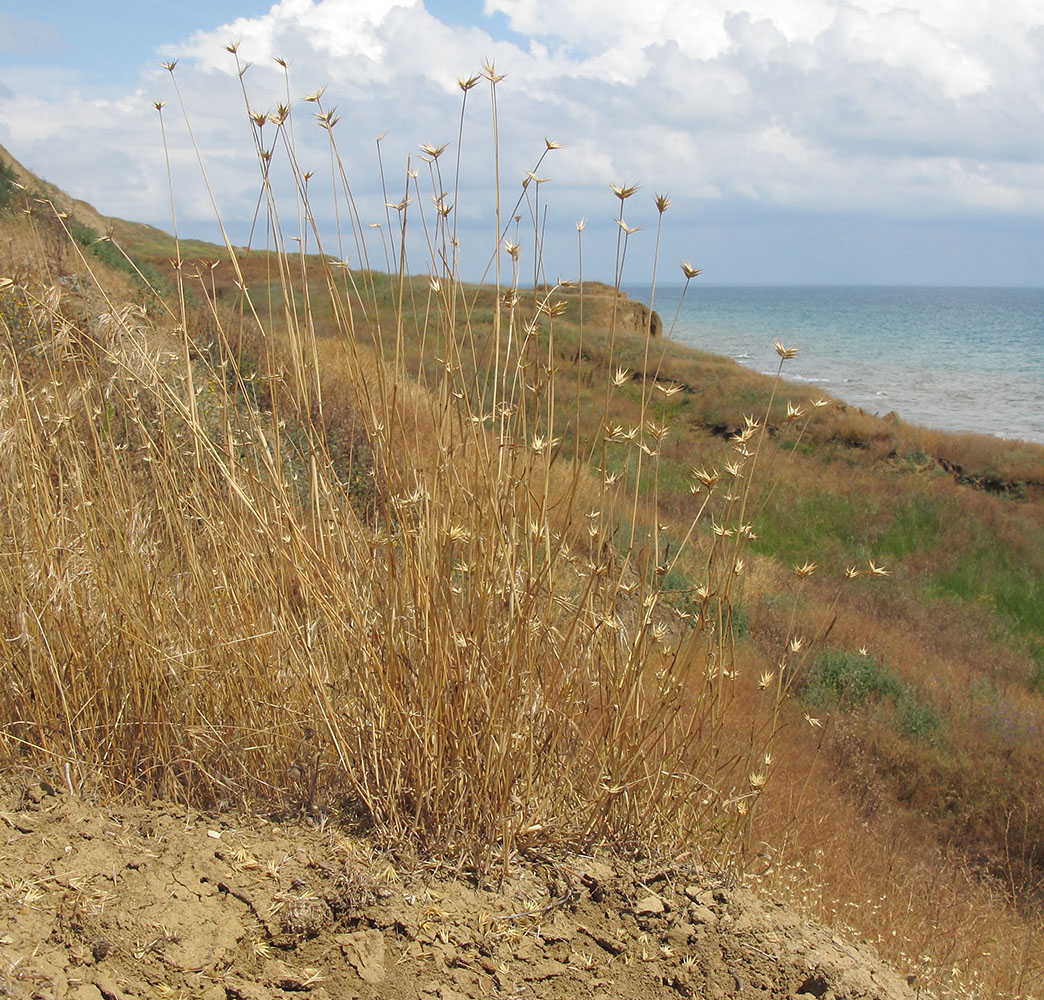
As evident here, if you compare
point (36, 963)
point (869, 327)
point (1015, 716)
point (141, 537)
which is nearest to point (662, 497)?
point (1015, 716)

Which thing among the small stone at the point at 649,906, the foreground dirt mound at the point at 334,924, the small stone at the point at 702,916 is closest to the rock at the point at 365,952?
the foreground dirt mound at the point at 334,924

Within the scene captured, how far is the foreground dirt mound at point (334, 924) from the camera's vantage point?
5.26 feet

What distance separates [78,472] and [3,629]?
0.47 m

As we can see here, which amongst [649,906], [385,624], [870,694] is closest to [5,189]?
[870,694]

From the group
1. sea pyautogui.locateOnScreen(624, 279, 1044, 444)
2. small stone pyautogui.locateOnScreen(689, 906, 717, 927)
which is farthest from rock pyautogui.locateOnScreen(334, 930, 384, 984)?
sea pyautogui.locateOnScreen(624, 279, 1044, 444)

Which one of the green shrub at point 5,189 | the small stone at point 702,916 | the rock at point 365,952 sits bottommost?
the small stone at point 702,916

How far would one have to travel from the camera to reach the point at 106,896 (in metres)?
1.69

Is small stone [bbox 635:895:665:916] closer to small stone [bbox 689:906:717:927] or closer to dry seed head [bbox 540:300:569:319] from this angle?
small stone [bbox 689:906:717:927]

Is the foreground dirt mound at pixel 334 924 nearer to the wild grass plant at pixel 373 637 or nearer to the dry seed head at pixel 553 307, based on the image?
the wild grass plant at pixel 373 637

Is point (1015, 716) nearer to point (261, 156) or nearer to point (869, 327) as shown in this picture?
point (261, 156)

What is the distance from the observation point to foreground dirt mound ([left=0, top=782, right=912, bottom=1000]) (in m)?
1.60

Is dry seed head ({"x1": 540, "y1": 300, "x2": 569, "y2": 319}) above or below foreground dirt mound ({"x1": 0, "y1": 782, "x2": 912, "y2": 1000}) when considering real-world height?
above

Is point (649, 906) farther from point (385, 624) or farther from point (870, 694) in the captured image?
point (870, 694)

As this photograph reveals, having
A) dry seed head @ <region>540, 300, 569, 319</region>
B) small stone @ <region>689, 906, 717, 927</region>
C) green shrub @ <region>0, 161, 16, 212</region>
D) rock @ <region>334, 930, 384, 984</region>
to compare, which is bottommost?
small stone @ <region>689, 906, 717, 927</region>
